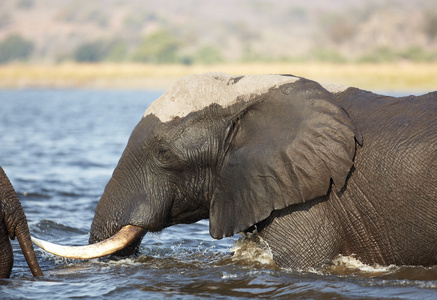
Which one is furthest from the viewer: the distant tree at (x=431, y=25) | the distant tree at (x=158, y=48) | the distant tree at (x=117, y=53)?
the distant tree at (x=117, y=53)

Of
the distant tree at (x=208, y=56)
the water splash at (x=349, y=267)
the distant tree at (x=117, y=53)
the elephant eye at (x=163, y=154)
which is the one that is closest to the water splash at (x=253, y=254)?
the water splash at (x=349, y=267)

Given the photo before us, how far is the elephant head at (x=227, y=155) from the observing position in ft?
15.5

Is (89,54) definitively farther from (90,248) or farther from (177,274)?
(90,248)

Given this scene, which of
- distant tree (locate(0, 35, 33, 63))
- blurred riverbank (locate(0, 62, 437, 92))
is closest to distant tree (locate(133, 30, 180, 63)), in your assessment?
blurred riverbank (locate(0, 62, 437, 92))

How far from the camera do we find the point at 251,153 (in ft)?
15.9

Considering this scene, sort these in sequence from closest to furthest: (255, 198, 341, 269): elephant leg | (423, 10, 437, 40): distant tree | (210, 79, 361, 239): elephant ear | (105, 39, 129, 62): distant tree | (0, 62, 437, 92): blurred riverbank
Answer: (210, 79, 361, 239): elephant ear
(255, 198, 341, 269): elephant leg
(0, 62, 437, 92): blurred riverbank
(423, 10, 437, 40): distant tree
(105, 39, 129, 62): distant tree

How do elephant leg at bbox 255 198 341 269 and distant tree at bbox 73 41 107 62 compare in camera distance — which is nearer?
elephant leg at bbox 255 198 341 269

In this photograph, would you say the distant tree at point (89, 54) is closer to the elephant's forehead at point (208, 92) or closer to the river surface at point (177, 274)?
the river surface at point (177, 274)

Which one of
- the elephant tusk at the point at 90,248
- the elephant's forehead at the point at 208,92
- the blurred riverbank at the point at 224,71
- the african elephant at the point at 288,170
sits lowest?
the elephant tusk at the point at 90,248

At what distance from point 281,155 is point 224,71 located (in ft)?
155

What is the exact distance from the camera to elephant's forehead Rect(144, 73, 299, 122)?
499cm

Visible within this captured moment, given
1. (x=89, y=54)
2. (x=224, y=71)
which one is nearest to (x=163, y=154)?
(x=224, y=71)

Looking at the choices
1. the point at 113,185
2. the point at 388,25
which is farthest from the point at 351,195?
the point at 388,25

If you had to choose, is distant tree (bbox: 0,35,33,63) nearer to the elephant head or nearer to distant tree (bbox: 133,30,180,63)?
distant tree (bbox: 133,30,180,63)
